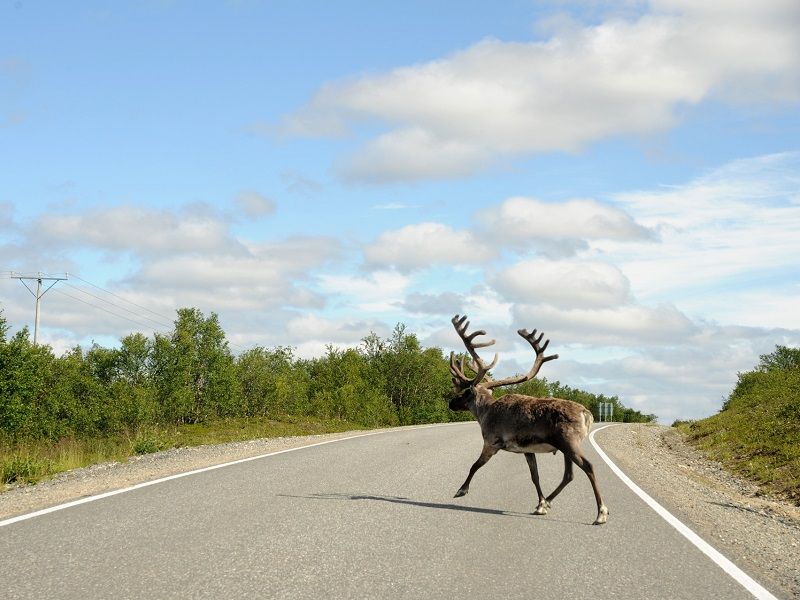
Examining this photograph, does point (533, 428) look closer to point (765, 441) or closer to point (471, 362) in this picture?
point (471, 362)

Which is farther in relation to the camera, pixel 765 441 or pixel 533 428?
pixel 765 441

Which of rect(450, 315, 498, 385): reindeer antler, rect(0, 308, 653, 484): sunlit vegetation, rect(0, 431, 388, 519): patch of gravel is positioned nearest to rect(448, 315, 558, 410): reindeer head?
rect(450, 315, 498, 385): reindeer antler

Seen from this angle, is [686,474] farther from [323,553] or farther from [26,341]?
[26,341]

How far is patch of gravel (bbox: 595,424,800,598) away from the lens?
6835mm

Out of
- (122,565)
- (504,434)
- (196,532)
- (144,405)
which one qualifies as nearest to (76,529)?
(196,532)

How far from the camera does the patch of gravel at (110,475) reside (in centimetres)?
994

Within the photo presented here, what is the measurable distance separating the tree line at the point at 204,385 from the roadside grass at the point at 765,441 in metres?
23.9

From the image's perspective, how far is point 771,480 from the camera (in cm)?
1586

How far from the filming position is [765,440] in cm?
2042

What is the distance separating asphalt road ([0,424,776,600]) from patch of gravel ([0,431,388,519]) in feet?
2.86

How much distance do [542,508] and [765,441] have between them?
13.7 m

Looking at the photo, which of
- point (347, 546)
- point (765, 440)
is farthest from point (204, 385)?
point (347, 546)

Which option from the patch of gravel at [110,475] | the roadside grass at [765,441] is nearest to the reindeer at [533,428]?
the patch of gravel at [110,475]

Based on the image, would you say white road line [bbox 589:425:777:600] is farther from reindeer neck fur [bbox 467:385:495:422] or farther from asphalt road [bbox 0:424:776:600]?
reindeer neck fur [bbox 467:385:495:422]
